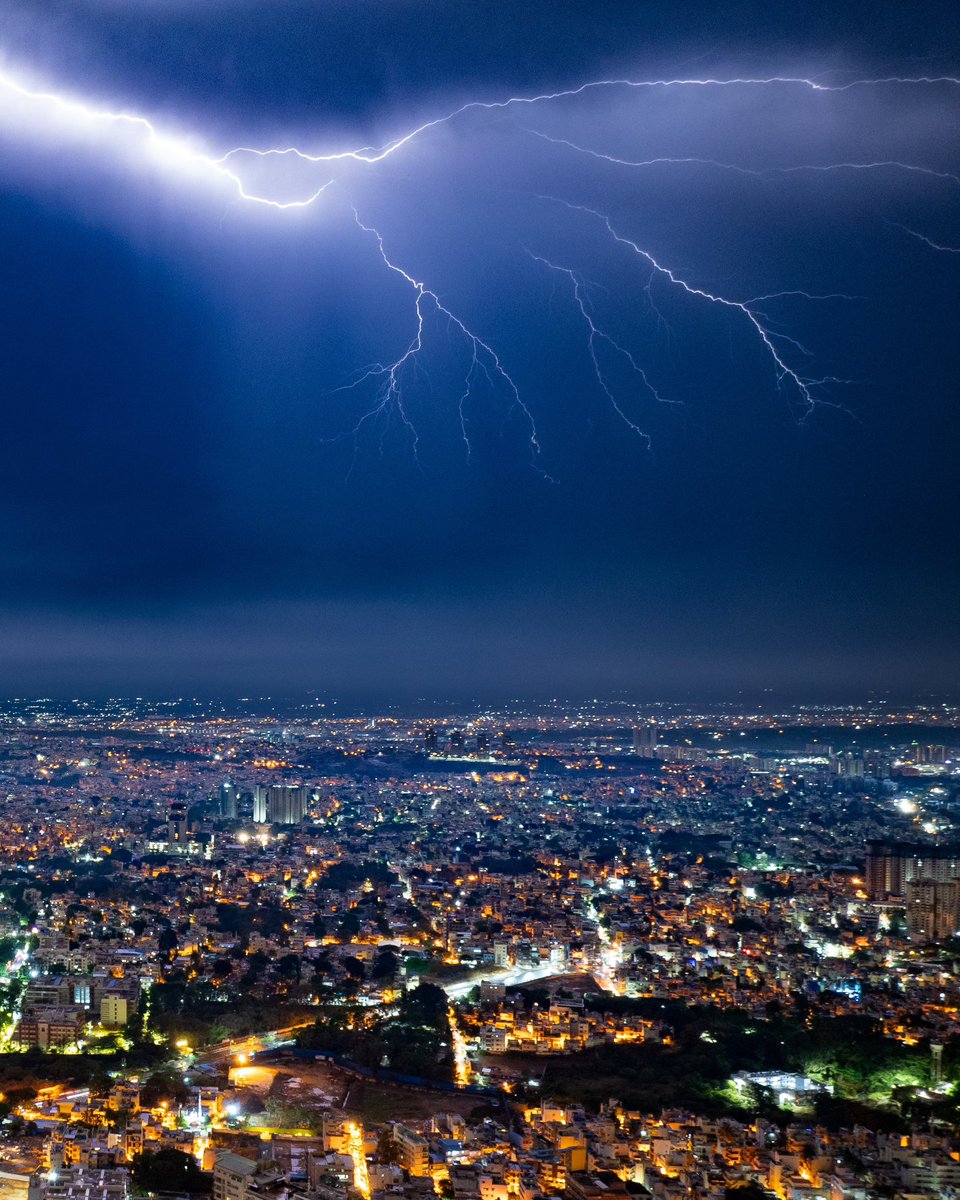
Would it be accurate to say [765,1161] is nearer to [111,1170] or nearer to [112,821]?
Answer: [111,1170]

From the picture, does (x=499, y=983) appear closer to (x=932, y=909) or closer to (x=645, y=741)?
(x=932, y=909)

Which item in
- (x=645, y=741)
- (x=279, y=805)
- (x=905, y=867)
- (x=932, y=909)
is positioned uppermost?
(x=645, y=741)

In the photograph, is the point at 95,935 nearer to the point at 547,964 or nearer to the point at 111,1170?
the point at 547,964

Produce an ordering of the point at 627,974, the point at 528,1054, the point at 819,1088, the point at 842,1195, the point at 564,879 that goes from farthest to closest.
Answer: the point at 564,879 → the point at 627,974 → the point at 528,1054 → the point at 819,1088 → the point at 842,1195

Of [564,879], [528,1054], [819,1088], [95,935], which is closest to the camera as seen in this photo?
[819,1088]

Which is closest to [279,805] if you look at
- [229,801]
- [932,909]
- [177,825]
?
[229,801]

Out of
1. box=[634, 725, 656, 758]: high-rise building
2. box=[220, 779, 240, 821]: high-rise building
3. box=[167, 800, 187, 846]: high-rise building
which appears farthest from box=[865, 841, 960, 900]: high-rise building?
box=[634, 725, 656, 758]: high-rise building

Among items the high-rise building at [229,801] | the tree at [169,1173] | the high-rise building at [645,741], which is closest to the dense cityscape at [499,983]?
the tree at [169,1173]

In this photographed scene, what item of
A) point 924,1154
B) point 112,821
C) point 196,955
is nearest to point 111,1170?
point 924,1154

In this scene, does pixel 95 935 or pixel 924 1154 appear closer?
pixel 924 1154
